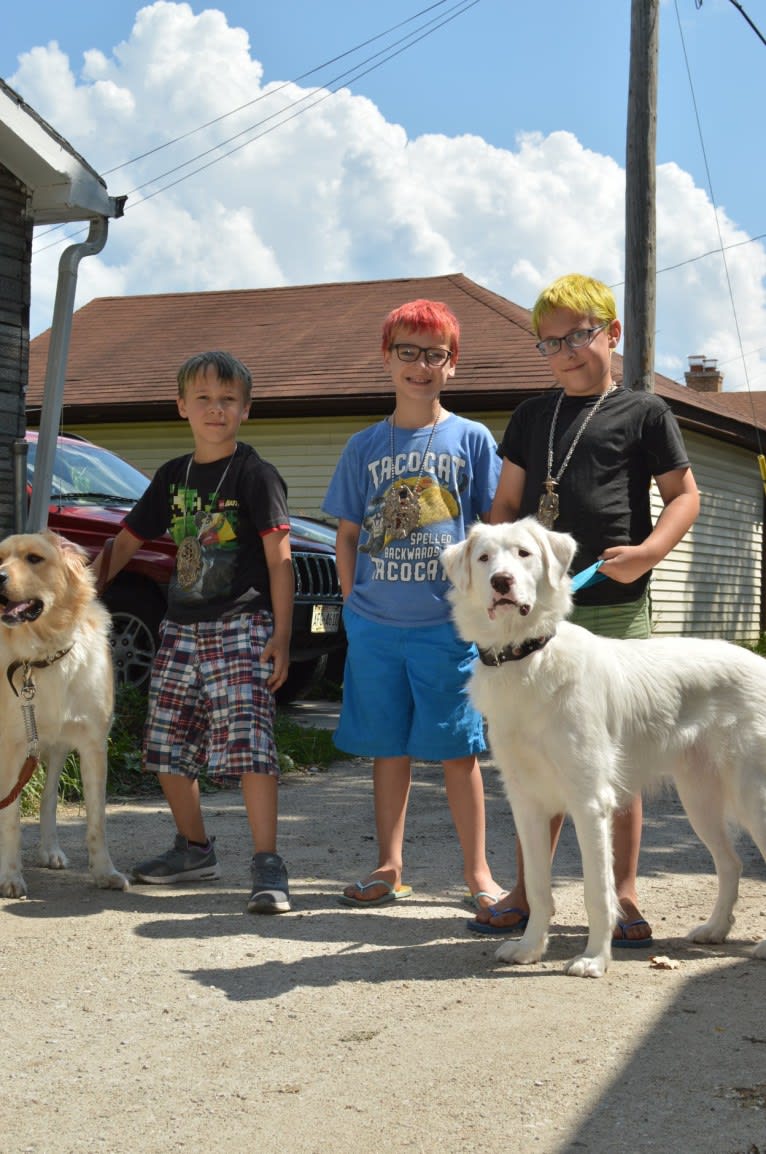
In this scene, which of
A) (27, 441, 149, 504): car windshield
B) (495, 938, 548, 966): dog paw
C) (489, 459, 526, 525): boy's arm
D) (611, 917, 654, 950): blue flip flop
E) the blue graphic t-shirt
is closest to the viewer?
(495, 938, 548, 966): dog paw

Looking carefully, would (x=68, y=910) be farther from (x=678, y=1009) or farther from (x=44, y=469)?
(x=44, y=469)

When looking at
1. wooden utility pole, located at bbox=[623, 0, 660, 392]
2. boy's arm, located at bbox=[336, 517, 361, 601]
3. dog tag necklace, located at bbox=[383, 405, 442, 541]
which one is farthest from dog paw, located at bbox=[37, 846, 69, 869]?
wooden utility pole, located at bbox=[623, 0, 660, 392]

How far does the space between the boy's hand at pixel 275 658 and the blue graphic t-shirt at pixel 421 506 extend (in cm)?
33

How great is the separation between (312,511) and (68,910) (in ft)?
42.5

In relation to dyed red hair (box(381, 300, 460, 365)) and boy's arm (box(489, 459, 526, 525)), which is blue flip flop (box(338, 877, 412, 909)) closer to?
boy's arm (box(489, 459, 526, 525))

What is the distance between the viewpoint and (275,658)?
4730 mm

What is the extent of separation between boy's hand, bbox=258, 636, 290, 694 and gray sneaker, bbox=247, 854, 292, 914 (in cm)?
67

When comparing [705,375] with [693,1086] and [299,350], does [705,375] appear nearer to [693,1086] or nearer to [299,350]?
[299,350]

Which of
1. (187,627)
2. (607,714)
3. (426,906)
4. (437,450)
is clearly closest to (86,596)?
(187,627)

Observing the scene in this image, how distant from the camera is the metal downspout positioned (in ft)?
24.2

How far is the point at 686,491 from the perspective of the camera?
4.26m

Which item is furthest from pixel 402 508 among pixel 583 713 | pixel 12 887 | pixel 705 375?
pixel 705 375

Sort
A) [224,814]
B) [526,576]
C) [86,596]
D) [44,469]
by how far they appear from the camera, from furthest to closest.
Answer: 1. [44,469]
2. [224,814]
3. [86,596]
4. [526,576]

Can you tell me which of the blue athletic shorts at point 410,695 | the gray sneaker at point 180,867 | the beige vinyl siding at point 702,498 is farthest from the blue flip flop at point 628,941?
the beige vinyl siding at point 702,498
